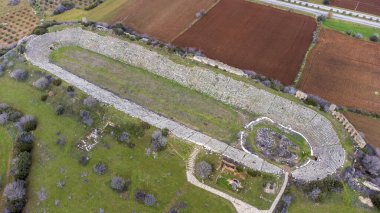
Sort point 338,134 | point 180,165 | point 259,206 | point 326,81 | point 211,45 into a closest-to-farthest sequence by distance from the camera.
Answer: point 259,206 → point 180,165 → point 338,134 → point 326,81 → point 211,45

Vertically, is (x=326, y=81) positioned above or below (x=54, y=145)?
above

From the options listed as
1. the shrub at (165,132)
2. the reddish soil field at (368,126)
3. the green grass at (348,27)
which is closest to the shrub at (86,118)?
the shrub at (165,132)

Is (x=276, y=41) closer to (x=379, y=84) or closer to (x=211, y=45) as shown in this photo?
(x=211, y=45)

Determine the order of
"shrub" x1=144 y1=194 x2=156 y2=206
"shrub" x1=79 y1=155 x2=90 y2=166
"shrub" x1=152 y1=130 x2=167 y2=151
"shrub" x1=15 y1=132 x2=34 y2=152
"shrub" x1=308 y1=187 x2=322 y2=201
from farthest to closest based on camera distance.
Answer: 1. "shrub" x1=15 y1=132 x2=34 y2=152
2. "shrub" x1=152 y1=130 x2=167 y2=151
3. "shrub" x1=79 y1=155 x2=90 y2=166
4. "shrub" x1=144 y1=194 x2=156 y2=206
5. "shrub" x1=308 y1=187 x2=322 y2=201

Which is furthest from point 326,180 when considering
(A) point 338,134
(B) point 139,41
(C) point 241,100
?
(B) point 139,41

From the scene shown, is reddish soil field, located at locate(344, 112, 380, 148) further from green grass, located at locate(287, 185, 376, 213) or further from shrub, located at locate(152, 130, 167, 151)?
shrub, located at locate(152, 130, 167, 151)

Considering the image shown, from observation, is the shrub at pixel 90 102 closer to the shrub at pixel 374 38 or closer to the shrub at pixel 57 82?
the shrub at pixel 57 82

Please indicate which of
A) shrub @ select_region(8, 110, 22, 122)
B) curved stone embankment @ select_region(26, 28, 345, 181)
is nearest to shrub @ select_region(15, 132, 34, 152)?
shrub @ select_region(8, 110, 22, 122)
